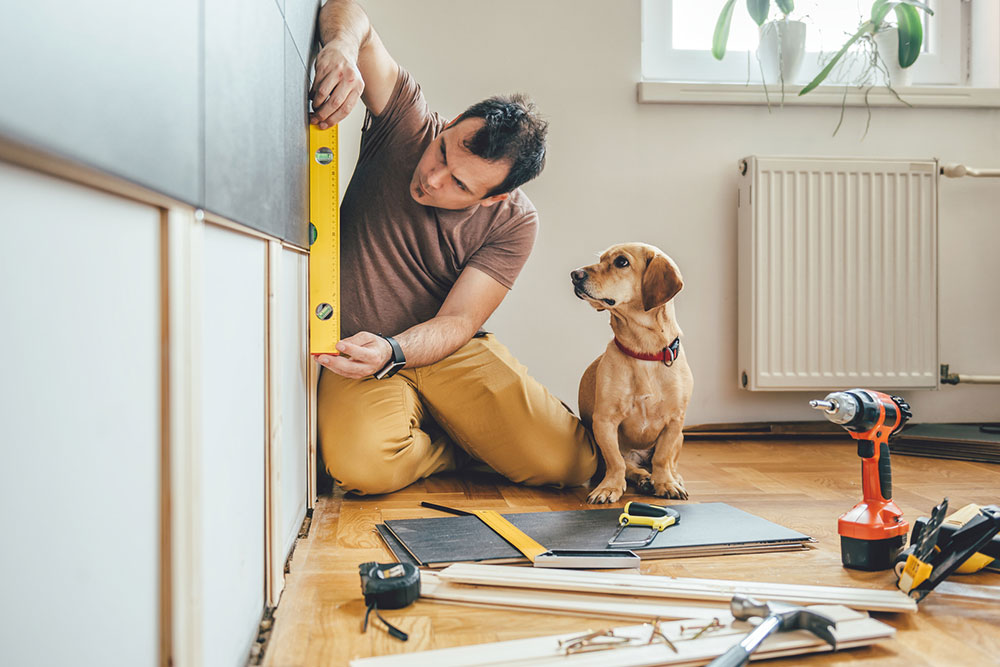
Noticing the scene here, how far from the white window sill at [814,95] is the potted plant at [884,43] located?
50 millimetres

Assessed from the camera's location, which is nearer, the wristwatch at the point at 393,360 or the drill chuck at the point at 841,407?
the drill chuck at the point at 841,407

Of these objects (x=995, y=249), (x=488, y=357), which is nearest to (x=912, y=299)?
(x=995, y=249)

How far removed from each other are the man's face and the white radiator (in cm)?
116

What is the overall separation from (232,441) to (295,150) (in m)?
0.58

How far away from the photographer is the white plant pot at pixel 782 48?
2.59 m

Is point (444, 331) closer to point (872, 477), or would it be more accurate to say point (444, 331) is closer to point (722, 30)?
point (872, 477)

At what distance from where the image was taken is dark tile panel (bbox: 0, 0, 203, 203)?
36cm

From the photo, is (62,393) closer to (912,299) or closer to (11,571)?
(11,571)

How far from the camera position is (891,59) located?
2.66 metres

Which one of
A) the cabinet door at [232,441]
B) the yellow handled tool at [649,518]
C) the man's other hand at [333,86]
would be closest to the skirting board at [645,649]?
the cabinet door at [232,441]

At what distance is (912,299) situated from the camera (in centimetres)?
264

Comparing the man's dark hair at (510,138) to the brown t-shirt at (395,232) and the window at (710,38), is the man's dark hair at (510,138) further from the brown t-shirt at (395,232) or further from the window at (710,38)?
the window at (710,38)

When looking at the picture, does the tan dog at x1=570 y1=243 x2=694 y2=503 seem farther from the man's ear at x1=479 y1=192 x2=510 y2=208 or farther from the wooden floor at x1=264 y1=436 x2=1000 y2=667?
the man's ear at x1=479 y1=192 x2=510 y2=208

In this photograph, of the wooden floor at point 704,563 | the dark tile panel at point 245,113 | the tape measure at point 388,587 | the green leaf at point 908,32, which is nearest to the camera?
the dark tile panel at point 245,113
